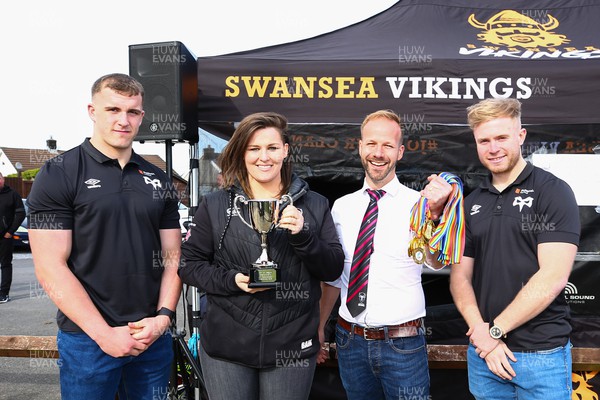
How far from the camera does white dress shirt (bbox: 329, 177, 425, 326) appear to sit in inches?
86.7

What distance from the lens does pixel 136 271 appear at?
2.16 metres

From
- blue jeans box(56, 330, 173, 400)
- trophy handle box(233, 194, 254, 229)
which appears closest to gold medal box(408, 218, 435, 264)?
trophy handle box(233, 194, 254, 229)

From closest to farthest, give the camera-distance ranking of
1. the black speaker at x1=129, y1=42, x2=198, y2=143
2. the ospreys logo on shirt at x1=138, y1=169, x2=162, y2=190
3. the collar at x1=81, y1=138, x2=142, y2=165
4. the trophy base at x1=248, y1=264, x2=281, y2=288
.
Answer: the trophy base at x1=248, y1=264, x2=281, y2=288 < the collar at x1=81, y1=138, x2=142, y2=165 < the ospreys logo on shirt at x1=138, y1=169, x2=162, y2=190 < the black speaker at x1=129, y1=42, x2=198, y2=143

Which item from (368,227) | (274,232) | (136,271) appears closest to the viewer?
(274,232)

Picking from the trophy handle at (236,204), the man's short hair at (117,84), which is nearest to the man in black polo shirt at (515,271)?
the trophy handle at (236,204)

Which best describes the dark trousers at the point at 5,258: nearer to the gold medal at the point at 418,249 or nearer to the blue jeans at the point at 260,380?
the blue jeans at the point at 260,380

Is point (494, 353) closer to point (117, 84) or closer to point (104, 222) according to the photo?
point (104, 222)

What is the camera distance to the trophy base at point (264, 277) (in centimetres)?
179

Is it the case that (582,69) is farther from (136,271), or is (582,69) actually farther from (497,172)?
(136,271)

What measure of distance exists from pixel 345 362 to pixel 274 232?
0.78 metres

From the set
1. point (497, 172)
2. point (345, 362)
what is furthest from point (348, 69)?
point (345, 362)

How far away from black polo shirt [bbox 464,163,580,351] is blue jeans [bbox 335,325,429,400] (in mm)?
383

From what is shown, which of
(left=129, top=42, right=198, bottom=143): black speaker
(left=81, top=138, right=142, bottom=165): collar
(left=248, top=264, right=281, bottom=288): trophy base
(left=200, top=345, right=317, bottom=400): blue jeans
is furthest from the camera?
(left=129, top=42, right=198, bottom=143): black speaker

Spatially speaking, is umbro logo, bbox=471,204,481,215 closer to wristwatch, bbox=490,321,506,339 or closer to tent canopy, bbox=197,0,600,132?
wristwatch, bbox=490,321,506,339
